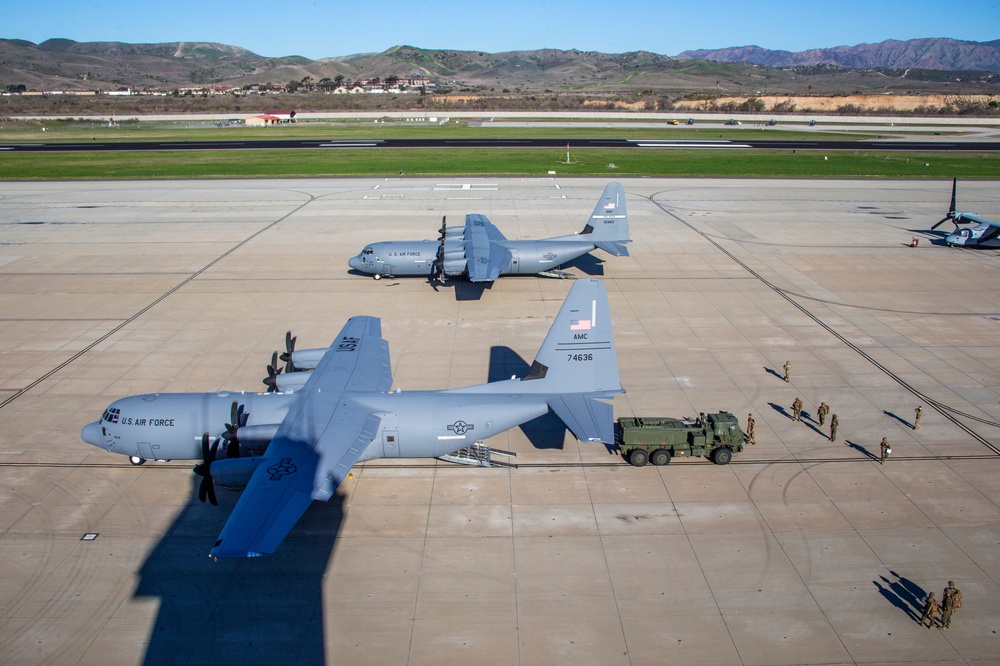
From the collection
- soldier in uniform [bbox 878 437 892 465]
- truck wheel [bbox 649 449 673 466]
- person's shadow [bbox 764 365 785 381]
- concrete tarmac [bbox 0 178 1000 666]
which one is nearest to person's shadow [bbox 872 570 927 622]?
concrete tarmac [bbox 0 178 1000 666]

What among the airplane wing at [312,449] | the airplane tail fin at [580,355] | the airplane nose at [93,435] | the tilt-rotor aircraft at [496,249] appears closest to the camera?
the airplane wing at [312,449]

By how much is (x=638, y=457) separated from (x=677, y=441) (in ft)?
5.05

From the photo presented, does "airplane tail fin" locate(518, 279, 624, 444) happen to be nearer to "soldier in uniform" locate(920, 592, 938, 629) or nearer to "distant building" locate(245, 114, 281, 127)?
"soldier in uniform" locate(920, 592, 938, 629)

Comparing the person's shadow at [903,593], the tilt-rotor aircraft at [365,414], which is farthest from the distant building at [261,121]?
the person's shadow at [903,593]

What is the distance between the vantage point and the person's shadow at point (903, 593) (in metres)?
16.7

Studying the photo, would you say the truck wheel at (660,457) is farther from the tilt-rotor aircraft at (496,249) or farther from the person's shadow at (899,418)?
the tilt-rotor aircraft at (496,249)

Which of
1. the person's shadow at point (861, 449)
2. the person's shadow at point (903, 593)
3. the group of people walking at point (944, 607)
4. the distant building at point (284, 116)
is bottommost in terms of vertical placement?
the person's shadow at point (903, 593)

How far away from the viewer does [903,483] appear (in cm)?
2195

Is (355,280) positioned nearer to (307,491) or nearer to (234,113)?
(307,491)

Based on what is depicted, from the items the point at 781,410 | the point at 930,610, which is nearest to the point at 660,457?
the point at 781,410

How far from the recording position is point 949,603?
1586cm

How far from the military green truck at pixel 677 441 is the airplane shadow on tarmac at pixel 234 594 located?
1045cm

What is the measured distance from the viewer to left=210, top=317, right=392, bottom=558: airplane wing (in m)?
16.1

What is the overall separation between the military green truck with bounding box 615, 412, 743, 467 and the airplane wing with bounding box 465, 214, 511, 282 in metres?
15.6
